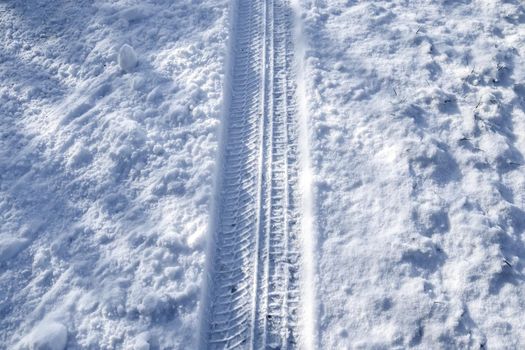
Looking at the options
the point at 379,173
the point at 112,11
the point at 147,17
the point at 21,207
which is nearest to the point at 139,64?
the point at 147,17

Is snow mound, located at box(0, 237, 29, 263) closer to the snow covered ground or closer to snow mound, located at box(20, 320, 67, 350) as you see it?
the snow covered ground

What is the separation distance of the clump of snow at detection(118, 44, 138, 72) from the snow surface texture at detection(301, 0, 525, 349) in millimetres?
2082

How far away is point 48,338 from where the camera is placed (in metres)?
3.09

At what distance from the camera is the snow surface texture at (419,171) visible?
2.97 meters

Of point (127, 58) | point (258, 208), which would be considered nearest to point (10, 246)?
point (258, 208)

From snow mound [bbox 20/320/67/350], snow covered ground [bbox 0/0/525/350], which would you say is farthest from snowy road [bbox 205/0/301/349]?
snow mound [bbox 20/320/67/350]

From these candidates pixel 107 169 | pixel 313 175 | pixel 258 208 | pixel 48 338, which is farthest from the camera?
pixel 107 169

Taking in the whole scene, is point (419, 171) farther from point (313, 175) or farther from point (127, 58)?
point (127, 58)

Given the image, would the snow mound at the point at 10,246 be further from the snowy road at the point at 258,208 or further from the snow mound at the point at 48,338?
the snowy road at the point at 258,208

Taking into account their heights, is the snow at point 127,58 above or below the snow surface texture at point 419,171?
above

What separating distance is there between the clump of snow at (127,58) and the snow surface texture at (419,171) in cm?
208

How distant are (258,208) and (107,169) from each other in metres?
1.59

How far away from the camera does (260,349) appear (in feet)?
9.69

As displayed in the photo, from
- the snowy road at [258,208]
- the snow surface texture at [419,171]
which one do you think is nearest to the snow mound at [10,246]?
the snowy road at [258,208]
